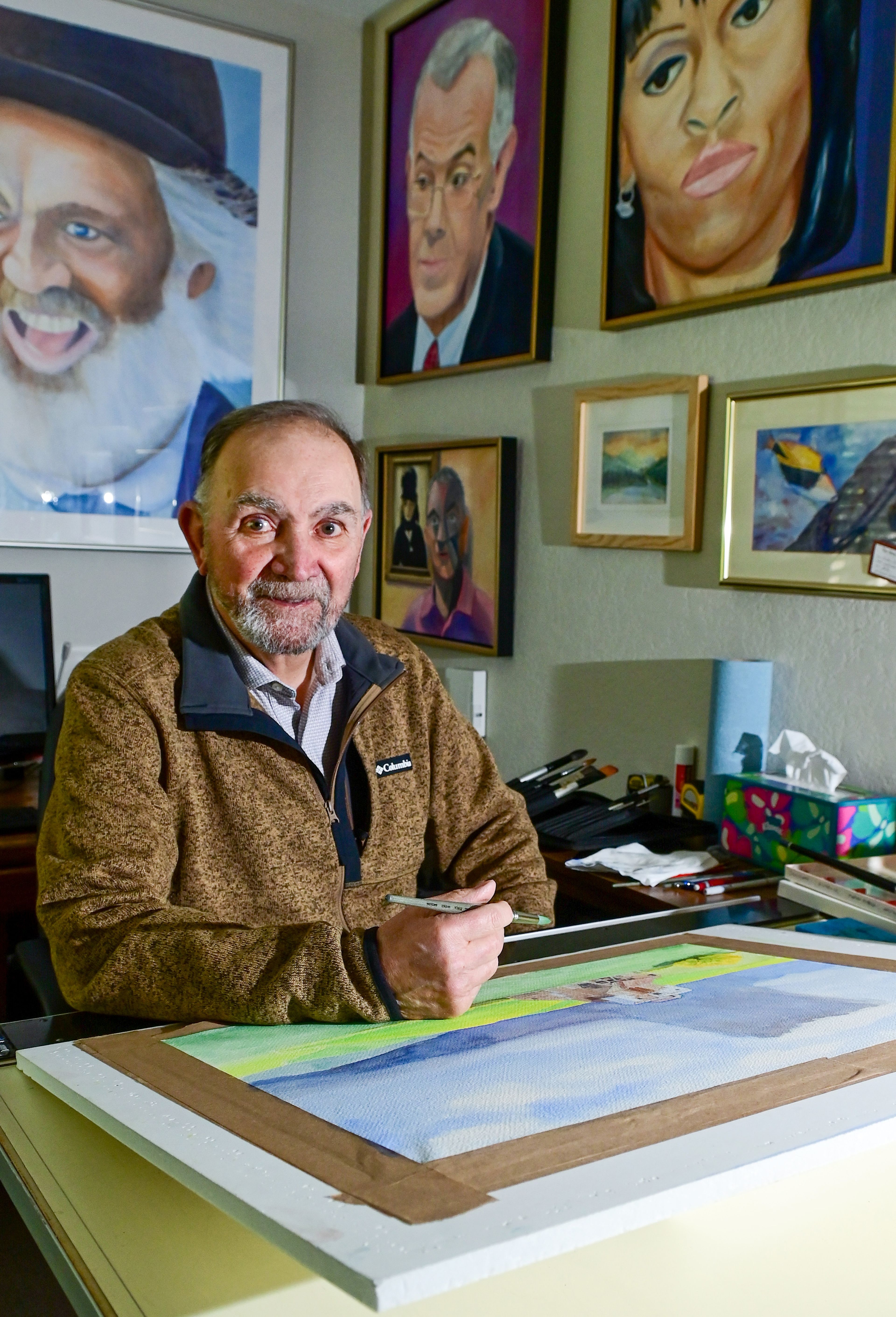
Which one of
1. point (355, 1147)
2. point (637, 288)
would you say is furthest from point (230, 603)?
point (637, 288)

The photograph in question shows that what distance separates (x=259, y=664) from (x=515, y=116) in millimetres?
1698

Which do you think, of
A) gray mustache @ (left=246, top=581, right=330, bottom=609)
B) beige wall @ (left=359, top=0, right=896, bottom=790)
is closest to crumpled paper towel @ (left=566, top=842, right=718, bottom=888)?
beige wall @ (left=359, top=0, right=896, bottom=790)

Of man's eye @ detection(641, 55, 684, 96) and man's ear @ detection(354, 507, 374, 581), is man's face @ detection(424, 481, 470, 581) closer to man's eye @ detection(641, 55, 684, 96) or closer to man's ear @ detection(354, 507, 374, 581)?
man's eye @ detection(641, 55, 684, 96)

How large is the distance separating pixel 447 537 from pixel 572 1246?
7.83 feet

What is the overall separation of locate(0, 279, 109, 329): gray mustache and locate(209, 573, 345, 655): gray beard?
5.43ft

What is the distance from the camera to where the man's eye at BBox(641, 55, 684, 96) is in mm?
2223

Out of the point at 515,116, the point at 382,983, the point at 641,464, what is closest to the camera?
the point at 382,983

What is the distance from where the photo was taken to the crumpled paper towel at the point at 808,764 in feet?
6.24

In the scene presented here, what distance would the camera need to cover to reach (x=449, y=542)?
2961mm

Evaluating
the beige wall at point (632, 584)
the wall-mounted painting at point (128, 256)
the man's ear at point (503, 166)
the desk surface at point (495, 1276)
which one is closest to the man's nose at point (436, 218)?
the man's ear at point (503, 166)

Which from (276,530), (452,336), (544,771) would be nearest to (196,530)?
(276,530)

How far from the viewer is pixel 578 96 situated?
8.36ft

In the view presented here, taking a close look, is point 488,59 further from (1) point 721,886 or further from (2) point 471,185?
(1) point 721,886

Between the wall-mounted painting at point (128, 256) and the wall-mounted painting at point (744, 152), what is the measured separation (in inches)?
46.5
